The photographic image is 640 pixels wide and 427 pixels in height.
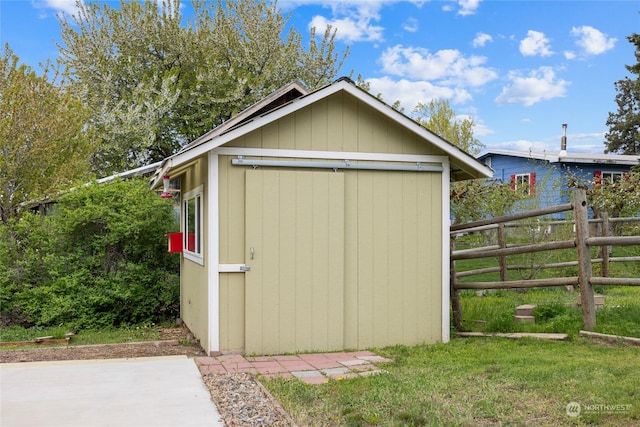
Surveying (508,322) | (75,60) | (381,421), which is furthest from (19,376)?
(75,60)

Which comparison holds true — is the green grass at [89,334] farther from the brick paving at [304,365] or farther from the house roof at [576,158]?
the house roof at [576,158]

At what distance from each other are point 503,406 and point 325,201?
3.30 metres

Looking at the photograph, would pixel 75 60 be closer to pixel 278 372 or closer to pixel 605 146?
pixel 278 372

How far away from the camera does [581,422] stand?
388 centimetres

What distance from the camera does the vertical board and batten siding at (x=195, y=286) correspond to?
6859 mm

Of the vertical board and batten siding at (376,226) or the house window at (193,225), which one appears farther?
the house window at (193,225)

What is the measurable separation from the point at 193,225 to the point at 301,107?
2439 mm

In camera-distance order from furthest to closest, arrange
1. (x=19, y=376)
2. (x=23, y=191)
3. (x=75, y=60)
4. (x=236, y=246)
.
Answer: (x=75, y=60) → (x=23, y=191) → (x=236, y=246) → (x=19, y=376)

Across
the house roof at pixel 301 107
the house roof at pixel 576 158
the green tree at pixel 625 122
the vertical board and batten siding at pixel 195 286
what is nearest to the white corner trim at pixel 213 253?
the vertical board and batten siding at pixel 195 286

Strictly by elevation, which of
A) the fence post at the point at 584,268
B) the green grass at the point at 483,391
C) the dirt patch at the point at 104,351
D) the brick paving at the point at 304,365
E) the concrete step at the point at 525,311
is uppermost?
the fence post at the point at 584,268

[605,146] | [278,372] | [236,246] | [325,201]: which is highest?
[605,146]

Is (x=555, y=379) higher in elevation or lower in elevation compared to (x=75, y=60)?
lower

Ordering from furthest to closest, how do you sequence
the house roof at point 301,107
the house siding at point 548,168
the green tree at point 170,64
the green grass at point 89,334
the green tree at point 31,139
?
1. the house siding at point 548,168
2. the green tree at point 170,64
3. the green tree at point 31,139
4. the green grass at point 89,334
5. the house roof at point 301,107

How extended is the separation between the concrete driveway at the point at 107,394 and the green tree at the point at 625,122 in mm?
37084
